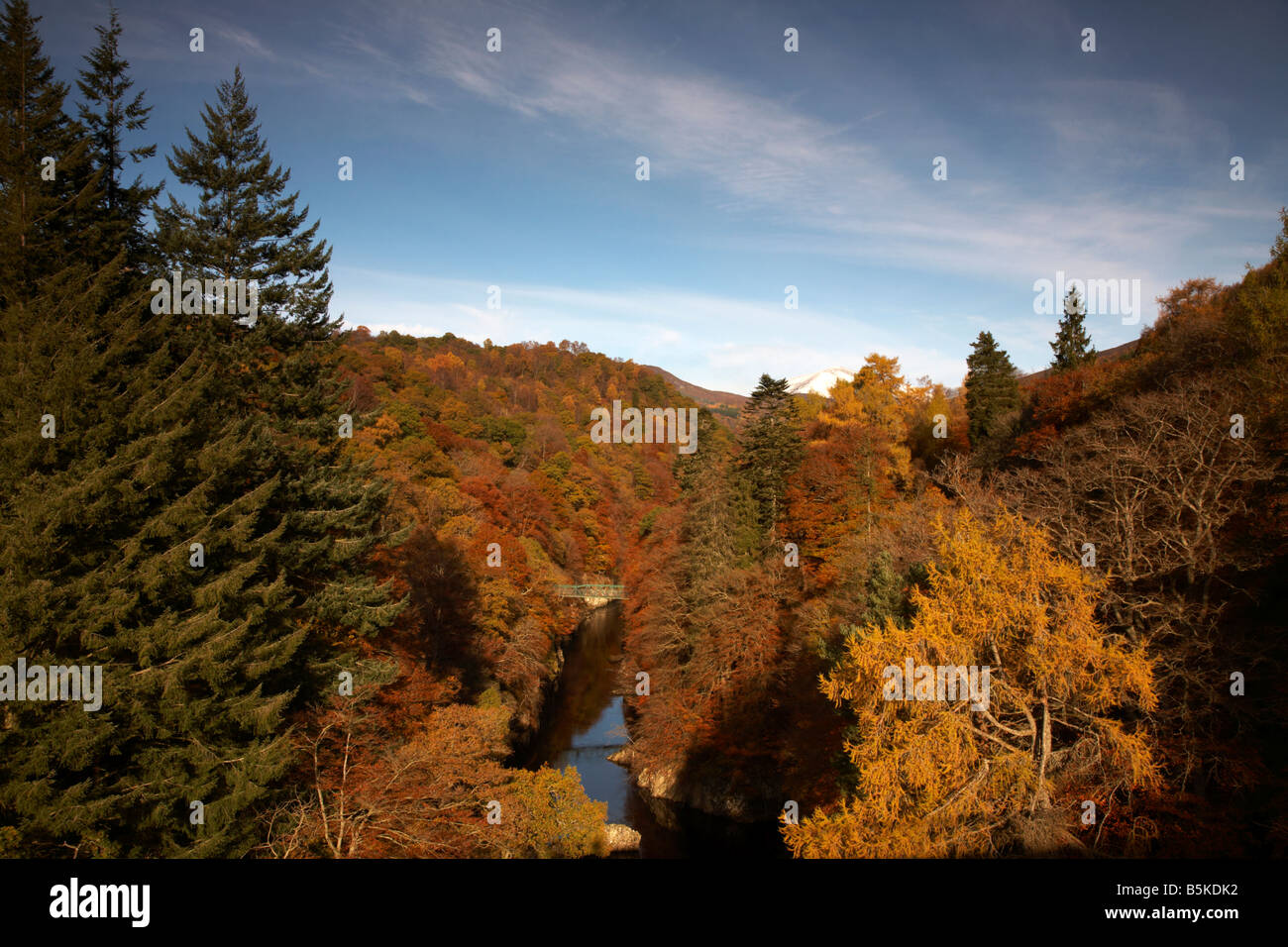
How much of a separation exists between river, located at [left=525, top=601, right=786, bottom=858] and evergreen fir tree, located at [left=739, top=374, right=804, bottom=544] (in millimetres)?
13044

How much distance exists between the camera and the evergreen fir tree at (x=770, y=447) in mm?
33531

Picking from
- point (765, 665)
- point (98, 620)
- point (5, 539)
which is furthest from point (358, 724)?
point (765, 665)

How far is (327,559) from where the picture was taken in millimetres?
16500

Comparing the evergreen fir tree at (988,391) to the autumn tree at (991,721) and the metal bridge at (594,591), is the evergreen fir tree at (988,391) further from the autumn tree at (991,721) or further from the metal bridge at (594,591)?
the metal bridge at (594,591)

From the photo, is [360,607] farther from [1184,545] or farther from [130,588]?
[1184,545]

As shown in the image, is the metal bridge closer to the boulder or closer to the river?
the river

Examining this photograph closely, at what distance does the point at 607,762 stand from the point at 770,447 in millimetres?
17676

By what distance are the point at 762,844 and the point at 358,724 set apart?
16.0 meters

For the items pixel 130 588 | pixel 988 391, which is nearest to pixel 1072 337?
pixel 988 391

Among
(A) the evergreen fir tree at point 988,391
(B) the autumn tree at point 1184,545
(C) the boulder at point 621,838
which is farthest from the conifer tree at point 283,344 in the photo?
(A) the evergreen fir tree at point 988,391

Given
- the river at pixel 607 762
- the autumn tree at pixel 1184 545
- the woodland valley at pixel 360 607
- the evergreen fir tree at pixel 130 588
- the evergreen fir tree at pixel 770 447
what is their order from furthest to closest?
the evergreen fir tree at pixel 770 447
the river at pixel 607 762
the autumn tree at pixel 1184 545
the woodland valley at pixel 360 607
the evergreen fir tree at pixel 130 588

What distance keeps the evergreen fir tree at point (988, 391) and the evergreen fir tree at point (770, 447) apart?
Result: 9.43 metres
